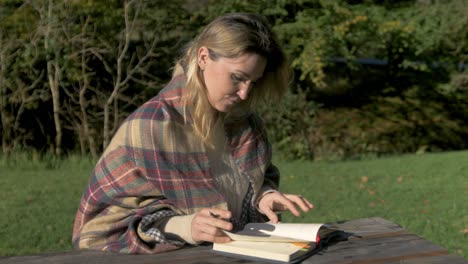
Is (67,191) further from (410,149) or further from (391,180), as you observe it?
(410,149)

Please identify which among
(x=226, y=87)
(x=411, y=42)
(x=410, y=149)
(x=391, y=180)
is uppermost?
(x=226, y=87)

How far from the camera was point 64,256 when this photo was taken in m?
2.24

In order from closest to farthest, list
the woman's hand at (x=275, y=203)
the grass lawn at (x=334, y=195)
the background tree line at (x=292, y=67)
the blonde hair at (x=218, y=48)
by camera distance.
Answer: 1. the blonde hair at (x=218, y=48)
2. the woman's hand at (x=275, y=203)
3. the grass lawn at (x=334, y=195)
4. the background tree line at (x=292, y=67)

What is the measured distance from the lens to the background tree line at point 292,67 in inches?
396

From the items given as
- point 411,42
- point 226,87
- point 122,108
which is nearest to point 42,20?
point 122,108

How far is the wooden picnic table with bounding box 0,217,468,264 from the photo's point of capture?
2.21 metres

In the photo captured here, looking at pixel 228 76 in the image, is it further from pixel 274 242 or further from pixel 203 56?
pixel 274 242

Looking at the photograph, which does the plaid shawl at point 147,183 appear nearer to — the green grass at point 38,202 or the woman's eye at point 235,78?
the woman's eye at point 235,78

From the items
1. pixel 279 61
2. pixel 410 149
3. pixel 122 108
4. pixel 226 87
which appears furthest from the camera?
pixel 410 149

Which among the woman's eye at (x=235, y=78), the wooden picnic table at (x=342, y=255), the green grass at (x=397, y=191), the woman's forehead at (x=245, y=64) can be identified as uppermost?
the woman's forehead at (x=245, y=64)

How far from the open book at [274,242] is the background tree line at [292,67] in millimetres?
5545

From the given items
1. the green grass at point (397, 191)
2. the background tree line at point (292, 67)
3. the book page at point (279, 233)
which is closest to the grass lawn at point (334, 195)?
the green grass at point (397, 191)

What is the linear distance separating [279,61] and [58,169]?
284 inches

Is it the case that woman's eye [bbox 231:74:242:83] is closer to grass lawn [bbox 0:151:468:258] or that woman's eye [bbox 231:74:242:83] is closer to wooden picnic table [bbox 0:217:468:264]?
wooden picnic table [bbox 0:217:468:264]
